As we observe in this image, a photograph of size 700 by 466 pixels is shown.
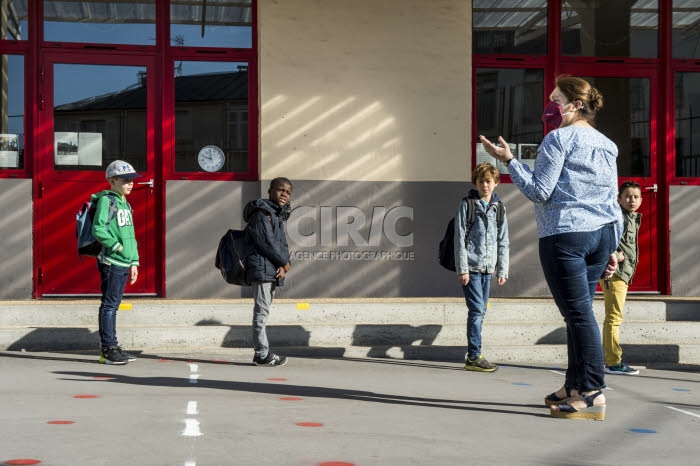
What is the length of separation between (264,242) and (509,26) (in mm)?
4743

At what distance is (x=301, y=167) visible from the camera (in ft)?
34.0

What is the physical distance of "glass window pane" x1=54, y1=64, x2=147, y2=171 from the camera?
33.5 feet

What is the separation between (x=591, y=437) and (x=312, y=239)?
5.72 meters

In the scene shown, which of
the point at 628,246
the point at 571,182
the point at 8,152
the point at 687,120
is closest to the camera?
the point at 571,182

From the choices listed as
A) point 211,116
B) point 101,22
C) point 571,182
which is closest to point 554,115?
point 571,182

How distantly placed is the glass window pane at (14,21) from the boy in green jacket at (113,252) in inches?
120

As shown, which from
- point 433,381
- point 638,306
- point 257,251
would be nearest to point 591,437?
point 433,381

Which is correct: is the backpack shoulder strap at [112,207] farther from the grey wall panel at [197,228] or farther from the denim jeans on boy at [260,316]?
the grey wall panel at [197,228]

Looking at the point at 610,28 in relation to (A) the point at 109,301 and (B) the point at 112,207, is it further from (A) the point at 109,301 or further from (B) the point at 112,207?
(A) the point at 109,301

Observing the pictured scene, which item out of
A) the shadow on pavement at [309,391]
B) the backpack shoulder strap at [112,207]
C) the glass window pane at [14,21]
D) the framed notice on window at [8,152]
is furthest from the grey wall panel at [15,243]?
the shadow on pavement at [309,391]

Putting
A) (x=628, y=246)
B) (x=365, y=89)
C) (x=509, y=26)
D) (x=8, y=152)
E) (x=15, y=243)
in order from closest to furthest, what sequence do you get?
(x=628, y=246) < (x=15, y=243) < (x=8, y=152) < (x=365, y=89) < (x=509, y=26)

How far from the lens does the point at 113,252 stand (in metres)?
7.85

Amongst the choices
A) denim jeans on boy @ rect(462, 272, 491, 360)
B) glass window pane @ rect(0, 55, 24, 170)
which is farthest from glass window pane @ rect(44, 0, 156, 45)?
denim jeans on boy @ rect(462, 272, 491, 360)

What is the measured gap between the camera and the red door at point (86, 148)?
1009 cm
